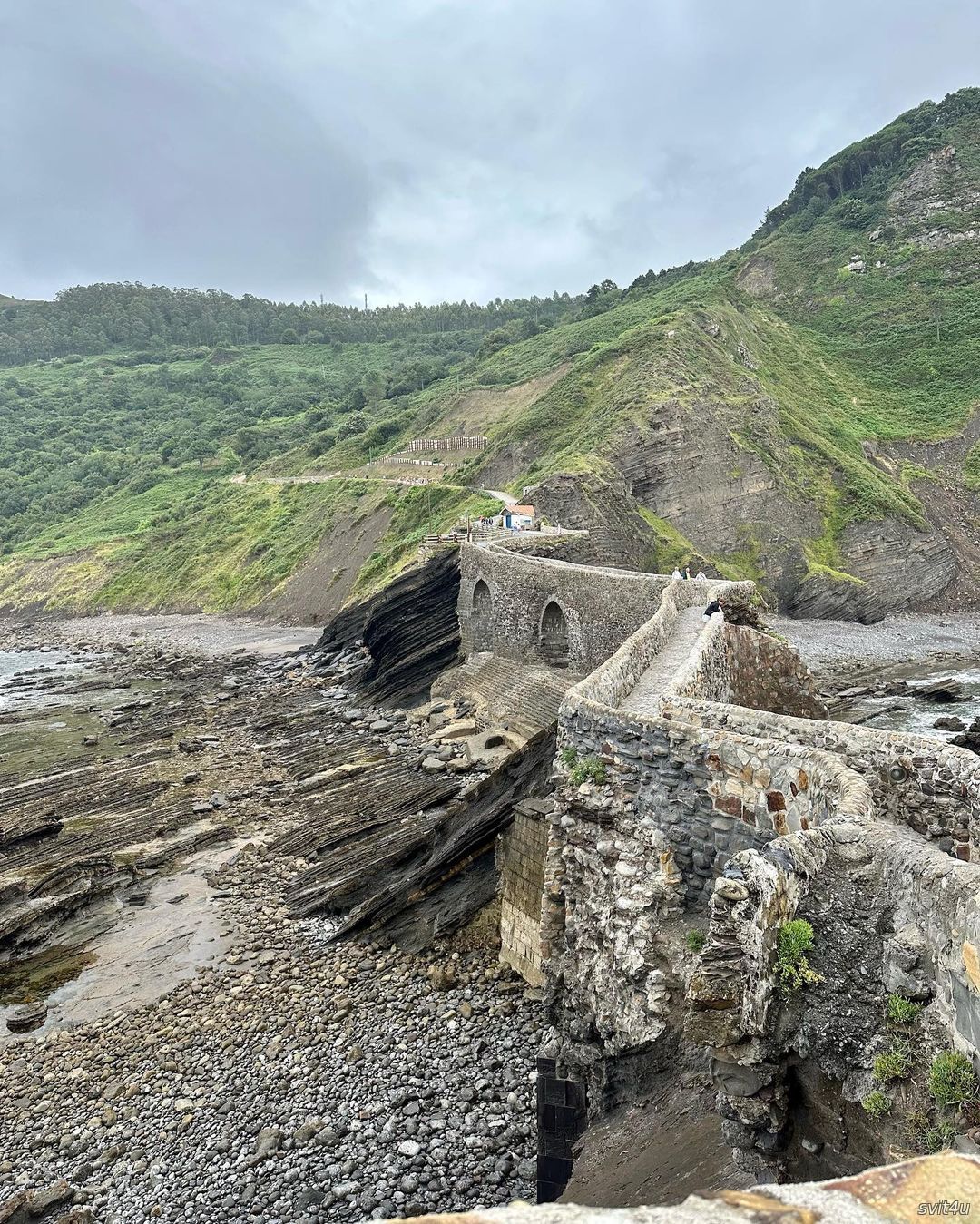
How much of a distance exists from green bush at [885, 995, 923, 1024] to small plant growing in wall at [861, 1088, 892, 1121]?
35 cm

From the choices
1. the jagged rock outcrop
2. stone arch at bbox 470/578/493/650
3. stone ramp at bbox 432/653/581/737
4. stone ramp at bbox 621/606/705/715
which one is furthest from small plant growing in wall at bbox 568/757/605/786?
the jagged rock outcrop

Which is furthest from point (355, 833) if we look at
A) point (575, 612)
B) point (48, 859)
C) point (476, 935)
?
point (575, 612)

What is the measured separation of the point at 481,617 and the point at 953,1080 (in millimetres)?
27849

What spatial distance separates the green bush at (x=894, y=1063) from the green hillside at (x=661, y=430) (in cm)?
3492

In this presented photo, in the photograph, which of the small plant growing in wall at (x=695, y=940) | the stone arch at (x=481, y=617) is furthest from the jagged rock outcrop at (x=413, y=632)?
the small plant growing in wall at (x=695, y=940)

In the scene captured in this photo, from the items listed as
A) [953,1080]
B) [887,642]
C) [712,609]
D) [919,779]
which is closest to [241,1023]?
[712,609]

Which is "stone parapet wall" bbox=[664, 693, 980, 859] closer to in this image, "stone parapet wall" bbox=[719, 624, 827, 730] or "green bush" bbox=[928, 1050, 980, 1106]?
"green bush" bbox=[928, 1050, 980, 1106]

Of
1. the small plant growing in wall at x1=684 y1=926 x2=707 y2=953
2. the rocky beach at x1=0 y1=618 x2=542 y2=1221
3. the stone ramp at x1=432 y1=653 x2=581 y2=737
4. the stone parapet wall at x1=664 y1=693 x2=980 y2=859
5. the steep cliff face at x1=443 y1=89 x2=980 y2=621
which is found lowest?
the rocky beach at x1=0 y1=618 x2=542 y2=1221

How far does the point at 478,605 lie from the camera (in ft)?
103

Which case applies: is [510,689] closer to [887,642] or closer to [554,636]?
[554,636]

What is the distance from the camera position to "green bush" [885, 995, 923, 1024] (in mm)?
3934

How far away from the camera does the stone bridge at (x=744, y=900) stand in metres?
4.18

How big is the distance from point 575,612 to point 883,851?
20.4 metres

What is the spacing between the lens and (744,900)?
4.60 meters
